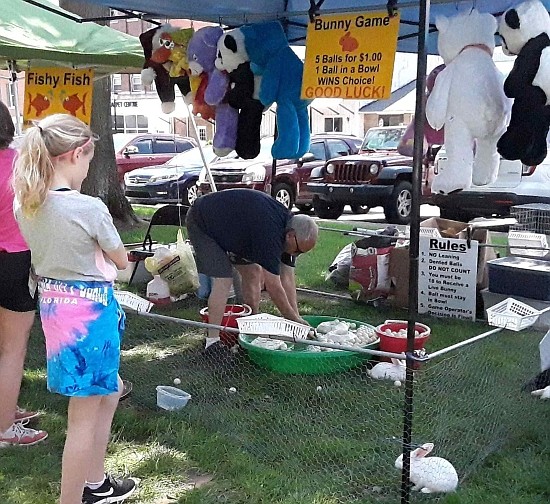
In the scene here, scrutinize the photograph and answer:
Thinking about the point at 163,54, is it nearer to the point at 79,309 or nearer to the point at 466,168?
the point at 466,168

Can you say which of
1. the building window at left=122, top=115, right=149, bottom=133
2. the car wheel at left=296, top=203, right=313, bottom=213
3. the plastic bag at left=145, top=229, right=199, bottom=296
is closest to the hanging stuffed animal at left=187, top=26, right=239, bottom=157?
the plastic bag at left=145, top=229, right=199, bottom=296

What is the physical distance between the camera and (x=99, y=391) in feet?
8.66

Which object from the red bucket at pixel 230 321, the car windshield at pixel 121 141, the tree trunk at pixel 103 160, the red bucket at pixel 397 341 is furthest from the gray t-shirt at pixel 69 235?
the car windshield at pixel 121 141

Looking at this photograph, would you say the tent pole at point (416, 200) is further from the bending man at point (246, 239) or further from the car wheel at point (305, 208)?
the car wheel at point (305, 208)

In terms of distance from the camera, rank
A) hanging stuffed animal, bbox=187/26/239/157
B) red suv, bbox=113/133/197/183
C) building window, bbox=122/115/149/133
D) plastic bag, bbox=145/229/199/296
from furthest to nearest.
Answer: building window, bbox=122/115/149/133, red suv, bbox=113/133/197/183, plastic bag, bbox=145/229/199/296, hanging stuffed animal, bbox=187/26/239/157

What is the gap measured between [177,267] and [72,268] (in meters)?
3.80

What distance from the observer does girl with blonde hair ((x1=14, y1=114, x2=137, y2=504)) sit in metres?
2.50

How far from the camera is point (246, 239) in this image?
458 centimetres

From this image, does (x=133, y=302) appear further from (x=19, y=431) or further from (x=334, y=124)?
(x=334, y=124)

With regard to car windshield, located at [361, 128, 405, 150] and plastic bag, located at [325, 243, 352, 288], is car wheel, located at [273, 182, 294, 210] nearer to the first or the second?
car windshield, located at [361, 128, 405, 150]

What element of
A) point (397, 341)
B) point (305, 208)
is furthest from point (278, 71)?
point (305, 208)

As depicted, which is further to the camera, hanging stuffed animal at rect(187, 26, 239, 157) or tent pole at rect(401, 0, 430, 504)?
hanging stuffed animal at rect(187, 26, 239, 157)

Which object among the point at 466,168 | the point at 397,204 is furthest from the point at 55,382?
the point at 397,204

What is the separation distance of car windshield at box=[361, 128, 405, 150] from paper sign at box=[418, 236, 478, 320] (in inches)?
305
